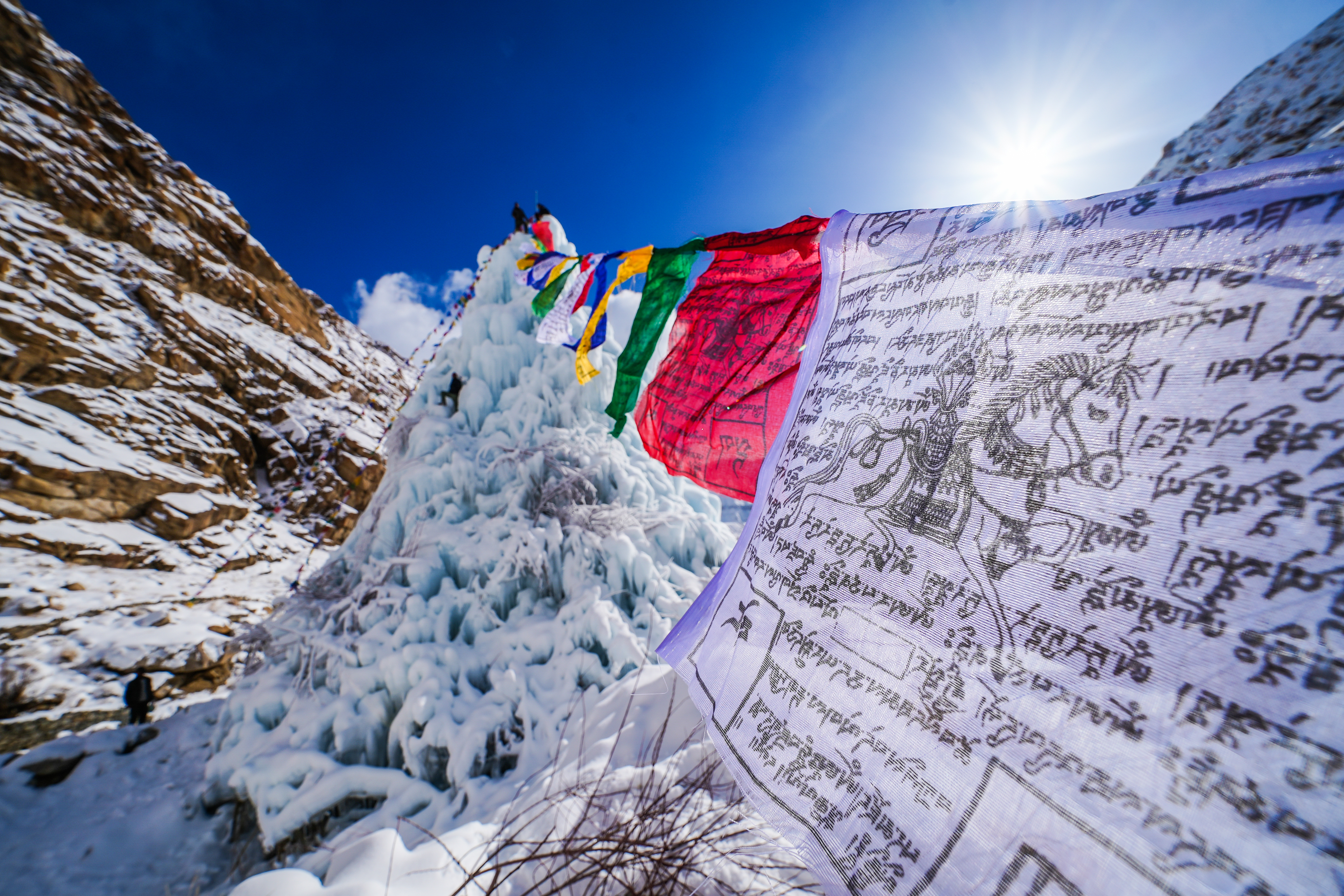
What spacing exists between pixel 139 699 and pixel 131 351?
12957mm

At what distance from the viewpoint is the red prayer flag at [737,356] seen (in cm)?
215

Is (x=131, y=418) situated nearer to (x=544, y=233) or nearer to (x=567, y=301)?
(x=544, y=233)

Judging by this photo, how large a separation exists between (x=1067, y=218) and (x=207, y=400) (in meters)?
21.9

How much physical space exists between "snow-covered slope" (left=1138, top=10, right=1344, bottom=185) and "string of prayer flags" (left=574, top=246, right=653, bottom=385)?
309 cm

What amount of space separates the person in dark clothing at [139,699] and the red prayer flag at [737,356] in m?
9.21

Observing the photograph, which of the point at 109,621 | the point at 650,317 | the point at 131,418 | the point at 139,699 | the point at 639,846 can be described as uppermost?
the point at 650,317

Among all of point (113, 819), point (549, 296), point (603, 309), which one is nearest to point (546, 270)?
point (549, 296)

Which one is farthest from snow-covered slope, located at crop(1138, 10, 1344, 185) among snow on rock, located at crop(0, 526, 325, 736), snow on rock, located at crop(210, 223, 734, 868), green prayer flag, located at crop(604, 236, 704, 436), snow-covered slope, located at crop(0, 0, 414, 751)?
snow-covered slope, located at crop(0, 0, 414, 751)

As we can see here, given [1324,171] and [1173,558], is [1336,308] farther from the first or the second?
[1173,558]

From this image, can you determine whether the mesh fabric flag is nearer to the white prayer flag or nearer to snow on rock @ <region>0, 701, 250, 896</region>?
the white prayer flag

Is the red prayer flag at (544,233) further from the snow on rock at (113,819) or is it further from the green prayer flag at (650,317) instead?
the snow on rock at (113,819)

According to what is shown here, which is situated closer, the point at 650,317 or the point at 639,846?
the point at 639,846

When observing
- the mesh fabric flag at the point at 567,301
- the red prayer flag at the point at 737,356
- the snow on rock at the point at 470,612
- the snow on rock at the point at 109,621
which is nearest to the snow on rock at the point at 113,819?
the snow on rock at the point at 470,612

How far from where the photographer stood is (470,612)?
421cm
